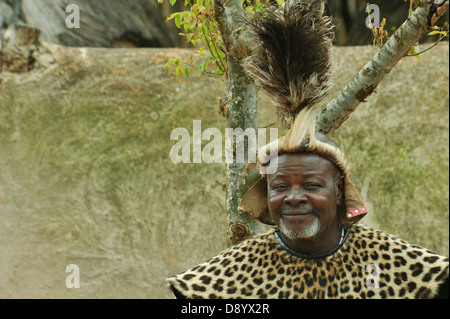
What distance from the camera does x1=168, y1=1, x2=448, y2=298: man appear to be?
2719 millimetres

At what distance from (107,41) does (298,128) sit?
5.73 m

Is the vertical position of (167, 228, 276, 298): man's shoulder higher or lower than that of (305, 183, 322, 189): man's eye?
lower

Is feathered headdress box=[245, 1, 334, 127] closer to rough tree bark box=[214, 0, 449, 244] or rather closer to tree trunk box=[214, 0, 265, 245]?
rough tree bark box=[214, 0, 449, 244]

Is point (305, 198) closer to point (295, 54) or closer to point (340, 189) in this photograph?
point (340, 189)

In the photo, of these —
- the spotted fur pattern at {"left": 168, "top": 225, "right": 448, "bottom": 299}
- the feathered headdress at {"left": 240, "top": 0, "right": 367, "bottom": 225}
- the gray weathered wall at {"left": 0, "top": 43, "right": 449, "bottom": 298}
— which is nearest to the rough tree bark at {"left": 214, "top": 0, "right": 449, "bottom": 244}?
the feathered headdress at {"left": 240, "top": 0, "right": 367, "bottom": 225}

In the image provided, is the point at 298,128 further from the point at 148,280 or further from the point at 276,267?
the point at 148,280

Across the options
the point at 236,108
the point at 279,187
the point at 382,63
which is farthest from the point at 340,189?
the point at 236,108

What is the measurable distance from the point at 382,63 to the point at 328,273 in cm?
116

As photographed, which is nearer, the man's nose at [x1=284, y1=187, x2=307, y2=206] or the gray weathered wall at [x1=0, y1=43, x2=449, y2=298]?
the man's nose at [x1=284, y1=187, x2=307, y2=206]

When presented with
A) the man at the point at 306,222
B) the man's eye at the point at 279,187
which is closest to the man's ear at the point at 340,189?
the man at the point at 306,222

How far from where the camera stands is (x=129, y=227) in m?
5.55

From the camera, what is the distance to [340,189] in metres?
2.93

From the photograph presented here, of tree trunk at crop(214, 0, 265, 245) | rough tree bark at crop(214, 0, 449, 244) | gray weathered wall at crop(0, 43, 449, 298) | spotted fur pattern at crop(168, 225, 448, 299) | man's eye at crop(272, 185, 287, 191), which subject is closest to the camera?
spotted fur pattern at crop(168, 225, 448, 299)

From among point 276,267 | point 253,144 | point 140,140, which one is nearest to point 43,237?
point 140,140
